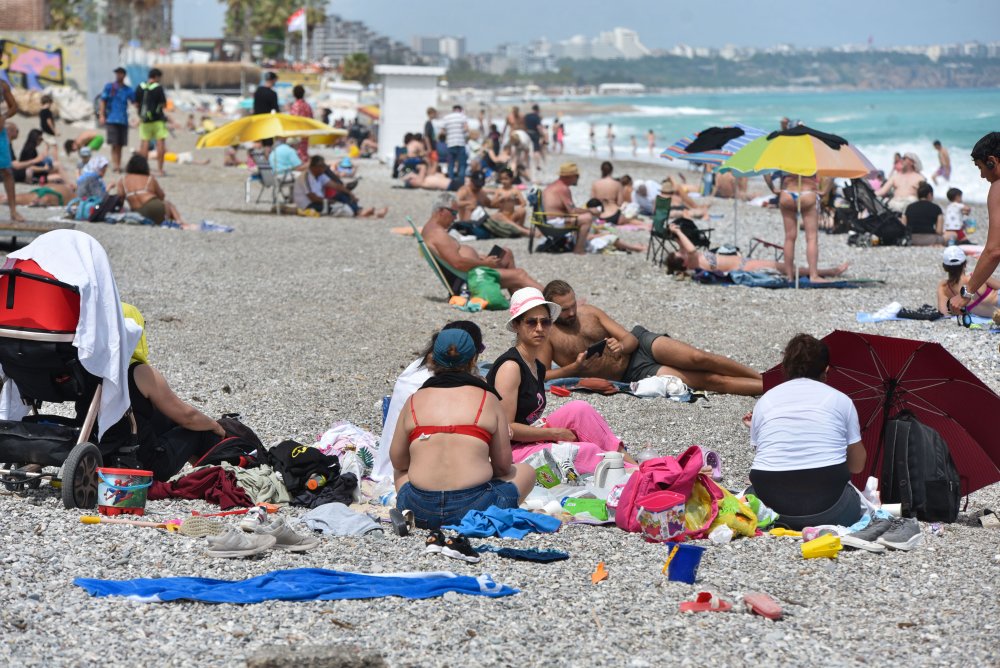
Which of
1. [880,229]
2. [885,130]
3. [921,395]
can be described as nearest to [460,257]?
[921,395]

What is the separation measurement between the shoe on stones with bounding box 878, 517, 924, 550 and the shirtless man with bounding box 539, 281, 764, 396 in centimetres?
274

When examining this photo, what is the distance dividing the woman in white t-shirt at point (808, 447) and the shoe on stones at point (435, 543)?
4.54 feet

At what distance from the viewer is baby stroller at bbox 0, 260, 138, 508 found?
453 centimetres

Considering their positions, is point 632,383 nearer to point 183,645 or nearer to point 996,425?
point 996,425

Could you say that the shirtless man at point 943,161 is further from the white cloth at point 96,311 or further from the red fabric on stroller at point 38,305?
the red fabric on stroller at point 38,305

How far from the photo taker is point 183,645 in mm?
3406

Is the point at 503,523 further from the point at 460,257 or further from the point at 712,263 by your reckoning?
the point at 712,263

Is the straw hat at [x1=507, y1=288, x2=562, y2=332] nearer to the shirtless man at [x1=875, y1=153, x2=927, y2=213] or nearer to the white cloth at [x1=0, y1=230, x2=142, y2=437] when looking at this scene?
the white cloth at [x1=0, y1=230, x2=142, y2=437]

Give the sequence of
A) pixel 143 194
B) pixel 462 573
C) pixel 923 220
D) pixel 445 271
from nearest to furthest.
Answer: pixel 462 573 < pixel 445 271 < pixel 143 194 < pixel 923 220

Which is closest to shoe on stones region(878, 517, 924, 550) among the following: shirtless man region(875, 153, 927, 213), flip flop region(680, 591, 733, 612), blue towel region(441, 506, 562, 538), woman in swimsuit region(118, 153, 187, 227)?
flip flop region(680, 591, 733, 612)

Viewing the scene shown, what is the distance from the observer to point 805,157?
10391 mm

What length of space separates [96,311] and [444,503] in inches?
60.4

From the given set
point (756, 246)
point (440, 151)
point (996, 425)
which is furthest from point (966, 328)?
point (440, 151)

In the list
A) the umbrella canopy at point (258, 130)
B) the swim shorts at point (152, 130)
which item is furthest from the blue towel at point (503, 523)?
the swim shorts at point (152, 130)
